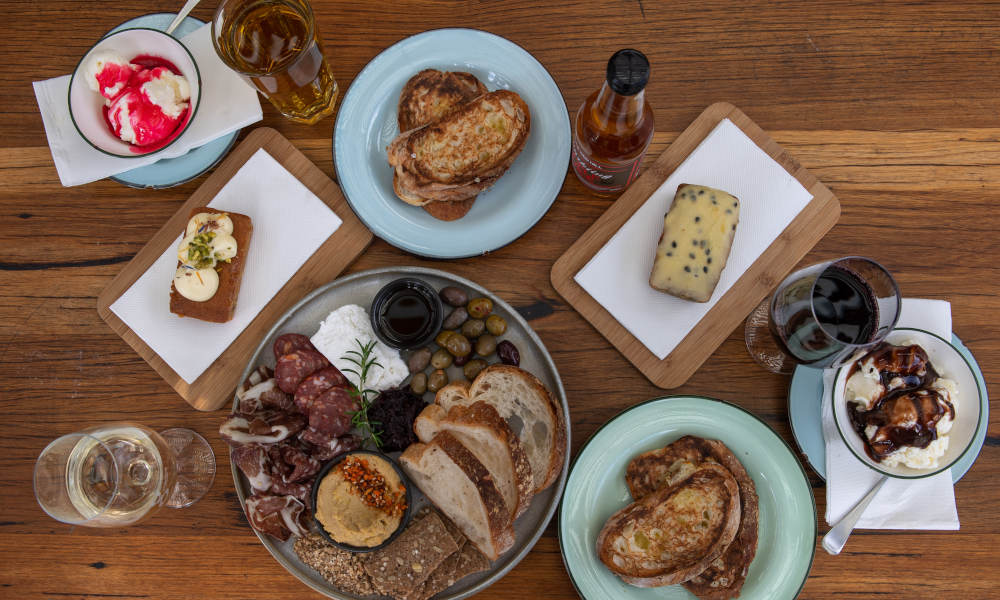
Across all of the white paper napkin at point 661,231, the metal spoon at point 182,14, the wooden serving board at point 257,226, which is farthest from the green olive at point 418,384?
the metal spoon at point 182,14

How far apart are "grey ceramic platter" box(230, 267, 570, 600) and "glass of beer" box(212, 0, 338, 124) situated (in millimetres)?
476

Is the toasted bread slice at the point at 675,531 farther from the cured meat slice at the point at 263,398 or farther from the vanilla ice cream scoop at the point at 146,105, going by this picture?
the vanilla ice cream scoop at the point at 146,105

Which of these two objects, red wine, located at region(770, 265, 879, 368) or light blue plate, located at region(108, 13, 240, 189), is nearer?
red wine, located at region(770, 265, 879, 368)

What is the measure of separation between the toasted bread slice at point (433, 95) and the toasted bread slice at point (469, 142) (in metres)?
0.04

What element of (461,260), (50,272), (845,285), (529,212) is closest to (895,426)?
(845,285)

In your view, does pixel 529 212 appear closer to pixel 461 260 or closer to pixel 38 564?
pixel 461 260

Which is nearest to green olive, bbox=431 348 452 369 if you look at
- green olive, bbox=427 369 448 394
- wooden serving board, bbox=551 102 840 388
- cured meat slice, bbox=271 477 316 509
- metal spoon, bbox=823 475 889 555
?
green olive, bbox=427 369 448 394

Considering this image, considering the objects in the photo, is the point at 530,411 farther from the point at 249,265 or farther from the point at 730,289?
the point at 249,265

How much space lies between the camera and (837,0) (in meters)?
1.64

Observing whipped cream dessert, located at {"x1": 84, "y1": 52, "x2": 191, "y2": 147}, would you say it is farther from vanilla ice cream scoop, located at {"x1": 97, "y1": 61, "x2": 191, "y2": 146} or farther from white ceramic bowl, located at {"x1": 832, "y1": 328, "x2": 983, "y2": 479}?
white ceramic bowl, located at {"x1": 832, "y1": 328, "x2": 983, "y2": 479}

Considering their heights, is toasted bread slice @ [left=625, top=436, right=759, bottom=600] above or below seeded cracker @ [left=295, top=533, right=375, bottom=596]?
above

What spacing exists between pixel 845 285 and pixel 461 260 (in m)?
0.89

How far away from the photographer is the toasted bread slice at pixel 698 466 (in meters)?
1.40

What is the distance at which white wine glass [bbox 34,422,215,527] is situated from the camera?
4.50 ft
